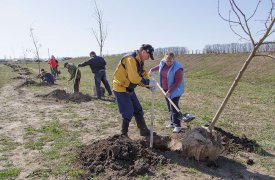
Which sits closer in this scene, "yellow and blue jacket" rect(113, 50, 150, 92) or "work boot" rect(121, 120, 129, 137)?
"yellow and blue jacket" rect(113, 50, 150, 92)

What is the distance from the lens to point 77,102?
12.1m

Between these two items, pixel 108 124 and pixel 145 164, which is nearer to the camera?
pixel 145 164

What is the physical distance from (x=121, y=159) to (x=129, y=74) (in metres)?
1.44

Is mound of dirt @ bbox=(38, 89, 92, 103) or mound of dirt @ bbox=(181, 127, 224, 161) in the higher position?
mound of dirt @ bbox=(181, 127, 224, 161)

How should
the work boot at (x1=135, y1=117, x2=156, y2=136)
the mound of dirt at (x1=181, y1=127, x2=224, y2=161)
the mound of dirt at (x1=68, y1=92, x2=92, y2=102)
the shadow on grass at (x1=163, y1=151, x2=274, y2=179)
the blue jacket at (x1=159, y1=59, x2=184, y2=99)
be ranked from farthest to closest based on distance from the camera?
the mound of dirt at (x1=68, y1=92, x2=92, y2=102) < the blue jacket at (x1=159, y1=59, x2=184, y2=99) < the work boot at (x1=135, y1=117, x2=156, y2=136) < the mound of dirt at (x1=181, y1=127, x2=224, y2=161) < the shadow on grass at (x1=163, y1=151, x2=274, y2=179)

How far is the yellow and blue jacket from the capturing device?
18.7 ft

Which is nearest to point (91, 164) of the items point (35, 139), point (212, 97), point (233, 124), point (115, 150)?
point (115, 150)

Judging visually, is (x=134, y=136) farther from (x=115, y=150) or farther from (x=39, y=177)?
(x=39, y=177)

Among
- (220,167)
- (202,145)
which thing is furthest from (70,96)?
(220,167)

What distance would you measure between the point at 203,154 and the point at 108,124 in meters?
3.59

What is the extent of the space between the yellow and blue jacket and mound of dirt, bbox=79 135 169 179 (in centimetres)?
100

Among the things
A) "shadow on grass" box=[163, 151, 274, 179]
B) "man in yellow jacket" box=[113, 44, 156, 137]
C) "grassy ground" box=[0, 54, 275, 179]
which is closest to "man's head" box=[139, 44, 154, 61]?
"man in yellow jacket" box=[113, 44, 156, 137]

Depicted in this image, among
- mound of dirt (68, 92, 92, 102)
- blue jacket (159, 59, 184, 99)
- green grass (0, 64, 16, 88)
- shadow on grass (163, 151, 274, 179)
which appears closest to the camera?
shadow on grass (163, 151, 274, 179)

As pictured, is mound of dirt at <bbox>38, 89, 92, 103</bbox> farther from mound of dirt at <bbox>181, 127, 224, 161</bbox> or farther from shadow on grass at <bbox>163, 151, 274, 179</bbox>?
mound of dirt at <bbox>181, 127, 224, 161</bbox>
